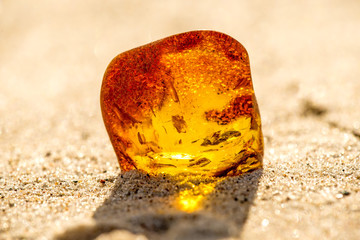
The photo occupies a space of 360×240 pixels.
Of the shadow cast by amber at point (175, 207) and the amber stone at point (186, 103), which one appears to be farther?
the amber stone at point (186, 103)

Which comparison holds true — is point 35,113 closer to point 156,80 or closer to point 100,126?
point 100,126

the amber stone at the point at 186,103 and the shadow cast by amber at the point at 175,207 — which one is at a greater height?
the amber stone at the point at 186,103

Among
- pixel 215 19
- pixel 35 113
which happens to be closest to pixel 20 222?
pixel 35 113

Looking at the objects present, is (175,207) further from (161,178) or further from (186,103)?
(186,103)

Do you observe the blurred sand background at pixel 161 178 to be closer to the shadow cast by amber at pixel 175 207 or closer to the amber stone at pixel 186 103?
the shadow cast by amber at pixel 175 207

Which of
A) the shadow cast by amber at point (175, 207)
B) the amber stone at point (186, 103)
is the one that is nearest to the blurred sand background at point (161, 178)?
the shadow cast by amber at point (175, 207)

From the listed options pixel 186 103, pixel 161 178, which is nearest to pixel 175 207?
pixel 161 178
